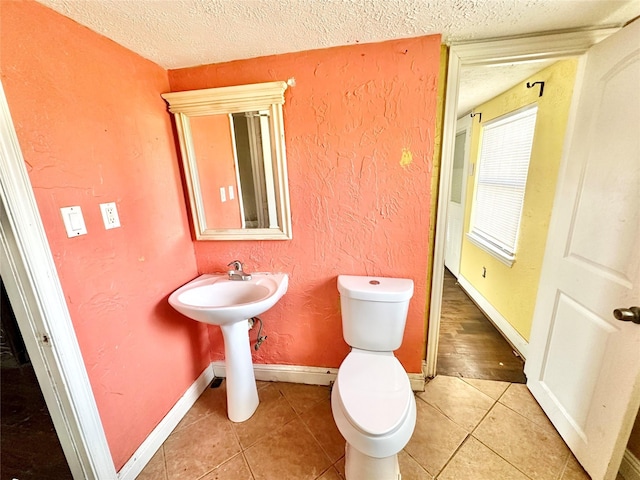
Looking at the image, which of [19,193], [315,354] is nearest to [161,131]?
[19,193]

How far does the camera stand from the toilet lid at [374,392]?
0.95 metres

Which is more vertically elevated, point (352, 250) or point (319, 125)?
point (319, 125)

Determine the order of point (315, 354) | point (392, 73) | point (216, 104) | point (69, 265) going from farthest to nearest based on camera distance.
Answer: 1. point (315, 354)
2. point (216, 104)
3. point (392, 73)
4. point (69, 265)

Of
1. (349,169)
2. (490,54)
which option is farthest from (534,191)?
(349,169)

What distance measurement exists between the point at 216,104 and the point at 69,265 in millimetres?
974

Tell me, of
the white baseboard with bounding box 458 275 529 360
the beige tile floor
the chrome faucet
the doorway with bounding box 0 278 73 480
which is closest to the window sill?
the white baseboard with bounding box 458 275 529 360

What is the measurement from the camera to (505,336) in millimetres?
2064

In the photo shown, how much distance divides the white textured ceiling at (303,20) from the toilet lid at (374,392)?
1481 mm

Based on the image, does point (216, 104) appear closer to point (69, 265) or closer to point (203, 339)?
point (69, 265)

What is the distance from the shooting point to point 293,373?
171 centimetres

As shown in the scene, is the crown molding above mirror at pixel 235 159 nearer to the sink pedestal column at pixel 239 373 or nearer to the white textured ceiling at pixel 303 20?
the white textured ceiling at pixel 303 20

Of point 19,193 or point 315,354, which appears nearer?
point 19,193

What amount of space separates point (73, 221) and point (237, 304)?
0.77 m

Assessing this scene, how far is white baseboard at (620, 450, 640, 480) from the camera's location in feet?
3.50
